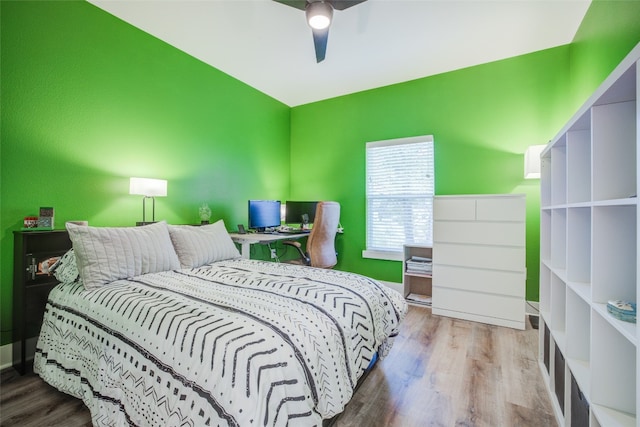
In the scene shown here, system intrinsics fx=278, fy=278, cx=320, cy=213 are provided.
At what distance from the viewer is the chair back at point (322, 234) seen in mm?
3047

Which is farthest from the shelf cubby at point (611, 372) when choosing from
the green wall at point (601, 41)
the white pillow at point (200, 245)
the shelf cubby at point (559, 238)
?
the white pillow at point (200, 245)

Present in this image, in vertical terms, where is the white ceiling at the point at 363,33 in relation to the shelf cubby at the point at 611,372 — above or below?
above

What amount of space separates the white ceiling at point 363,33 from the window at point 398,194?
0.93 m

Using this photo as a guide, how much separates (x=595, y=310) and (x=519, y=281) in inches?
71.9

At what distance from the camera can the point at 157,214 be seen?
2770mm

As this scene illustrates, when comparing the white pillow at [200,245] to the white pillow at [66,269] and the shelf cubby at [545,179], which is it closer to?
the white pillow at [66,269]

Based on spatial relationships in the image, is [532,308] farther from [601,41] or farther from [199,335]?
[199,335]

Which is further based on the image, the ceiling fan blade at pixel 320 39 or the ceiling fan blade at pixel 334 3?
the ceiling fan blade at pixel 320 39

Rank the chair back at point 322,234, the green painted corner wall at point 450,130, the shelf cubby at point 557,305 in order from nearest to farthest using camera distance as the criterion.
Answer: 1. the shelf cubby at point 557,305
2. the green painted corner wall at point 450,130
3. the chair back at point 322,234

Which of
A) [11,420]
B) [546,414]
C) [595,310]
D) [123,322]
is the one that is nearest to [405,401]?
[546,414]

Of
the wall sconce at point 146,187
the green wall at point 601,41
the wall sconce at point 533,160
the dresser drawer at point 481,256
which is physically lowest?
the dresser drawer at point 481,256

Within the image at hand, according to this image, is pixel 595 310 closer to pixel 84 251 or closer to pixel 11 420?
pixel 84 251

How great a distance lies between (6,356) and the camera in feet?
6.25

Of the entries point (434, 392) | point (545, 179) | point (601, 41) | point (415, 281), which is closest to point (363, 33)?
point (601, 41)
